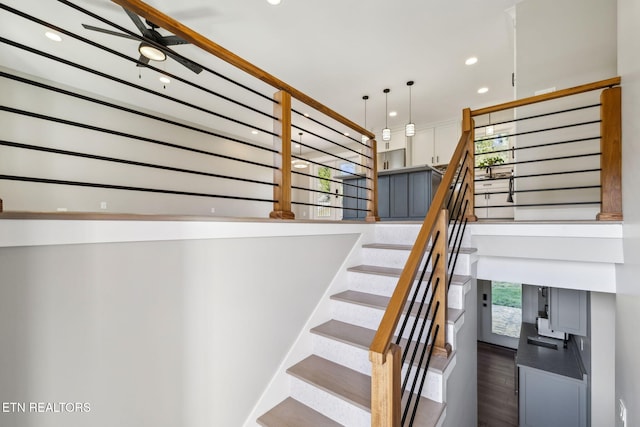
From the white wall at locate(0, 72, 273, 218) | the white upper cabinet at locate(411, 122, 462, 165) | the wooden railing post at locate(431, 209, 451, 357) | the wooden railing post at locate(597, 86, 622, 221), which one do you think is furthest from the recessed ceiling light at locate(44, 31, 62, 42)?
the white upper cabinet at locate(411, 122, 462, 165)

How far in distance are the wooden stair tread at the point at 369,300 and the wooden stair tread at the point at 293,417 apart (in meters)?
0.75

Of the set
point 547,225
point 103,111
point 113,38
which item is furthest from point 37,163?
point 547,225

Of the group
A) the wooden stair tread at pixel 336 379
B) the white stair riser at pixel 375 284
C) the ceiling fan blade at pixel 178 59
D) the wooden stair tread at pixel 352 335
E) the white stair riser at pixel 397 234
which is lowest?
the wooden stair tread at pixel 336 379

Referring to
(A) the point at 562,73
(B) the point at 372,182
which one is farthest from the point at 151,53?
(A) the point at 562,73

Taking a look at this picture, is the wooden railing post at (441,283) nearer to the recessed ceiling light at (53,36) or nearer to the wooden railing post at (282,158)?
the wooden railing post at (282,158)

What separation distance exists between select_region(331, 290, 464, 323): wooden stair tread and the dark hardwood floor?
104 inches

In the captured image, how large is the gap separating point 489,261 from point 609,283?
2.45 feet

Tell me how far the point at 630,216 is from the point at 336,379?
2.09 metres

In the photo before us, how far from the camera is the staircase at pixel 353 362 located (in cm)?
149

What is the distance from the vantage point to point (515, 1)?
2969mm

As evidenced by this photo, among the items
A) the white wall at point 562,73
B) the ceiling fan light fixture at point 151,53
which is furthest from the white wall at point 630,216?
the ceiling fan light fixture at point 151,53

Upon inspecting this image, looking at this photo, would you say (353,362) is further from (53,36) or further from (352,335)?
(53,36)

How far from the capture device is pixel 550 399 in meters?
3.07

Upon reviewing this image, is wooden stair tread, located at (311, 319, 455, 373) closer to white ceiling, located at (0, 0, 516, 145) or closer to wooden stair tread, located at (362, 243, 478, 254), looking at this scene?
wooden stair tread, located at (362, 243, 478, 254)
